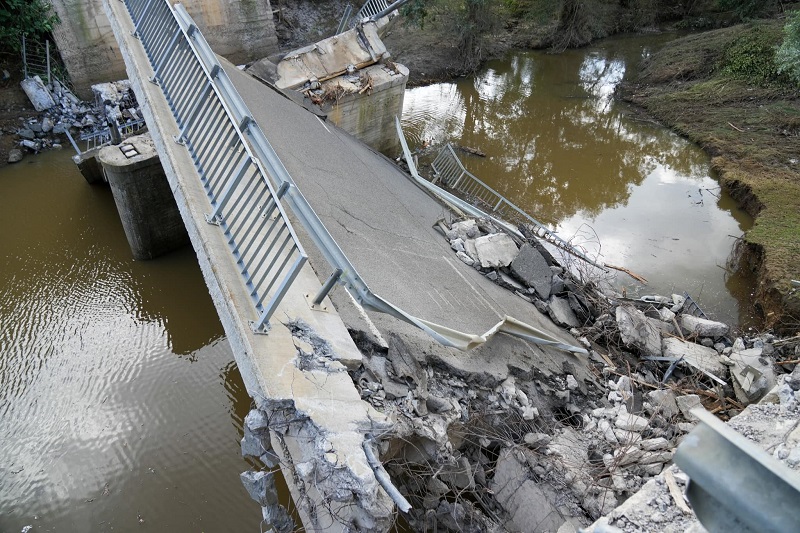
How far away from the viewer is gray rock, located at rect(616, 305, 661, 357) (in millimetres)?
7520

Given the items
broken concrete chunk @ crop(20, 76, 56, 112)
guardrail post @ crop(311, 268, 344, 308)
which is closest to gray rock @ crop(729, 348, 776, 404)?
guardrail post @ crop(311, 268, 344, 308)

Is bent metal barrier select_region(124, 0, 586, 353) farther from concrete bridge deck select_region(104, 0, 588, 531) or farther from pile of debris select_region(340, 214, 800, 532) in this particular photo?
pile of debris select_region(340, 214, 800, 532)

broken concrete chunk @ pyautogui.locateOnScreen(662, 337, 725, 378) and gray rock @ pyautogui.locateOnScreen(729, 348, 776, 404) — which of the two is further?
broken concrete chunk @ pyautogui.locateOnScreen(662, 337, 725, 378)

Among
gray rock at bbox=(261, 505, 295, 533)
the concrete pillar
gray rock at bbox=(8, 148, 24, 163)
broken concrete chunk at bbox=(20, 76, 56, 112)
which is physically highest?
gray rock at bbox=(261, 505, 295, 533)

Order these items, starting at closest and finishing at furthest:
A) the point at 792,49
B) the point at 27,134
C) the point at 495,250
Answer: the point at 495,250 < the point at 27,134 < the point at 792,49

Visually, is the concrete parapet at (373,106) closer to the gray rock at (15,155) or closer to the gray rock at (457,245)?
the gray rock at (457,245)

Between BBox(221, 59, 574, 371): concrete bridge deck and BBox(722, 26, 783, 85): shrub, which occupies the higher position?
BBox(722, 26, 783, 85): shrub

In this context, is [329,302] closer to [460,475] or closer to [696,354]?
[460,475]

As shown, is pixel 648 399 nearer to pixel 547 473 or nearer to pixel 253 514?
pixel 547 473

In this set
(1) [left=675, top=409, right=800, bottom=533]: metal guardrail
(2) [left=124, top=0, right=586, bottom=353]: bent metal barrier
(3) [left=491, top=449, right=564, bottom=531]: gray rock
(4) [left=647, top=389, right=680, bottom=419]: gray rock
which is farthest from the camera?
(4) [left=647, top=389, right=680, bottom=419]: gray rock

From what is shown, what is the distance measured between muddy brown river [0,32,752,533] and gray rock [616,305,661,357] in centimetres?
314

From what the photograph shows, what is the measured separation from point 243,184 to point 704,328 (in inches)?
284

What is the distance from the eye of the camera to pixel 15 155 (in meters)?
11.5

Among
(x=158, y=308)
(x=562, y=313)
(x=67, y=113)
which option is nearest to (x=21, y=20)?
(x=67, y=113)
